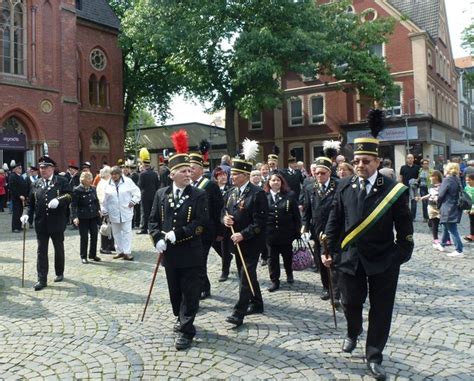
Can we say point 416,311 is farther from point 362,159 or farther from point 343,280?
point 362,159

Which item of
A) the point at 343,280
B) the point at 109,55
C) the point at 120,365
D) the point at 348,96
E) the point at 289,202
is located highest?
A: the point at 109,55

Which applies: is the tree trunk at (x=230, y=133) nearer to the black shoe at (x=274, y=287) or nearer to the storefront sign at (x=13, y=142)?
the storefront sign at (x=13, y=142)

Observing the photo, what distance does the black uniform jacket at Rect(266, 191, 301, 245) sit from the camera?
7445mm

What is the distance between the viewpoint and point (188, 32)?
25.2 m

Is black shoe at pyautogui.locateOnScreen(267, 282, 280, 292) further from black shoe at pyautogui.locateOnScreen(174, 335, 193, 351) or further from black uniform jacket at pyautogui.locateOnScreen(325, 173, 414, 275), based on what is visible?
black uniform jacket at pyautogui.locateOnScreen(325, 173, 414, 275)

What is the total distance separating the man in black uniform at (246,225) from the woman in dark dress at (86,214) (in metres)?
4.74

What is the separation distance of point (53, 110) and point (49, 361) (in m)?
24.6

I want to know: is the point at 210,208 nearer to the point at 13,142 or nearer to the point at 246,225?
the point at 246,225

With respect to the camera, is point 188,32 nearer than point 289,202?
No

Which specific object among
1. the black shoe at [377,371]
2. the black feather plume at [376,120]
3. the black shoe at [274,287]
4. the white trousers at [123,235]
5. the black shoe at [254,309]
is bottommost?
the black shoe at [377,371]

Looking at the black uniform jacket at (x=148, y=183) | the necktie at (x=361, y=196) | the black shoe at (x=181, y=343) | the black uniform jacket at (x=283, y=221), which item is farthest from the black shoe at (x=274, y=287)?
the black uniform jacket at (x=148, y=183)

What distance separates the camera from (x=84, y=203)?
33.4ft

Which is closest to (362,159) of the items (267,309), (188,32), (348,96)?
(267,309)

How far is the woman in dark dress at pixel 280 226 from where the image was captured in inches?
293
